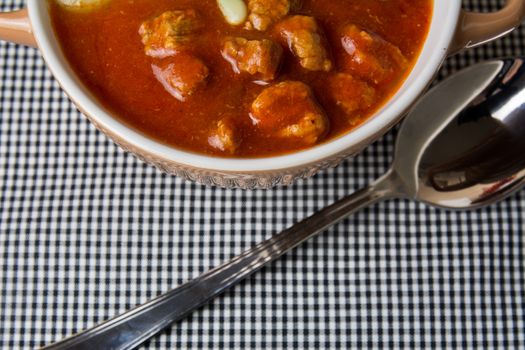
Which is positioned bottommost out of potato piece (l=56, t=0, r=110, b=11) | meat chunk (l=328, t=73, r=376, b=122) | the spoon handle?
the spoon handle

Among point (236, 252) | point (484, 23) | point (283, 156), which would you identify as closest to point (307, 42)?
point (283, 156)

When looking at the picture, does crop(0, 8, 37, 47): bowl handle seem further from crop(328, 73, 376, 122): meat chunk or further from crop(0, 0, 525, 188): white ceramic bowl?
crop(328, 73, 376, 122): meat chunk

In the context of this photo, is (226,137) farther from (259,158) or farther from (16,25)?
(16,25)

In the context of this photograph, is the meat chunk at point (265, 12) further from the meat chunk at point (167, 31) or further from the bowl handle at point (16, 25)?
the bowl handle at point (16, 25)

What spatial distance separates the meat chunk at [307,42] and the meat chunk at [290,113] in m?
0.07

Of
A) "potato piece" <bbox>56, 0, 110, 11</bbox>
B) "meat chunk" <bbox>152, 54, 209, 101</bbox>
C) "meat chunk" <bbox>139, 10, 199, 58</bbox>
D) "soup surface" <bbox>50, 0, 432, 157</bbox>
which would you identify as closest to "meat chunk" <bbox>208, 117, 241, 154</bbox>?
"soup surface" <bbox>50, 0, 432, 157</bbox>

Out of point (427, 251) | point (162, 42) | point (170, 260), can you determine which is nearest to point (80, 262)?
point (170, 260)

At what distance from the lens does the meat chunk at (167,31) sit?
1729 mm

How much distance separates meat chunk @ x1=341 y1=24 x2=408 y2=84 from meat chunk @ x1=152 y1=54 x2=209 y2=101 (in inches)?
14.5

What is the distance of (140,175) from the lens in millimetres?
2189

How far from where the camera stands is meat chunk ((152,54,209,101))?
66.6 inches

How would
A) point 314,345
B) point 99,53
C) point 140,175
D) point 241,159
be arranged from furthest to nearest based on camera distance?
point 140,175, point 314,345, point 99,53, point 241,159

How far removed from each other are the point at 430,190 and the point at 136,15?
3.31ft

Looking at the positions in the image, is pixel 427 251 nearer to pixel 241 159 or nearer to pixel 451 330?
pixel 451 330
